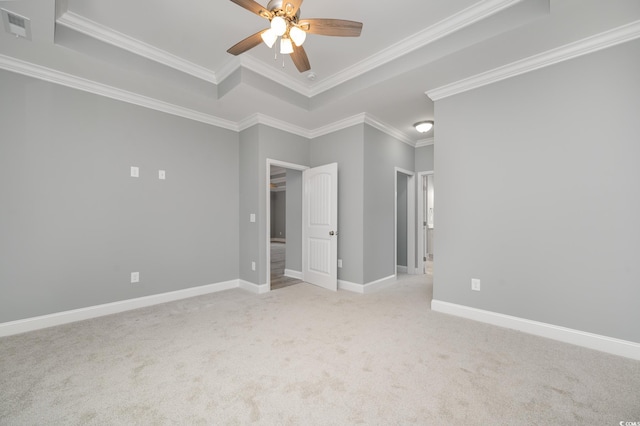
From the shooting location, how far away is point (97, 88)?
3.20 meters

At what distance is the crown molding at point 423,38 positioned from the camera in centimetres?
231

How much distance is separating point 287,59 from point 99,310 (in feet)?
12.4

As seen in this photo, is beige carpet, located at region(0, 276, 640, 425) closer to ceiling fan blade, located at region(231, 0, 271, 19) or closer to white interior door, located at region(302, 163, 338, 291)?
white interior door, located at region(302, 163, 338, 291)

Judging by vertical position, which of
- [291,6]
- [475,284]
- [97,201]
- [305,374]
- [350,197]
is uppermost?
[291,6]

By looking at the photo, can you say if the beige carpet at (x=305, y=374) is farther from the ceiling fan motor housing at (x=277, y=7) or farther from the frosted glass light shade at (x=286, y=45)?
the ceiling fan motor housing at (x=277, y=7)

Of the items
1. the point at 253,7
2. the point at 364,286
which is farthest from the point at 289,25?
the point at 364,286

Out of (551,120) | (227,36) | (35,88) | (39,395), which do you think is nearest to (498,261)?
(551,120)

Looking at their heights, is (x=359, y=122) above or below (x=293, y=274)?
above

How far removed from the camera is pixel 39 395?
1.76m

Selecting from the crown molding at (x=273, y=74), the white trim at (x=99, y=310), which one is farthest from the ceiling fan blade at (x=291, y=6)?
the white trim at (x=99, y=310)

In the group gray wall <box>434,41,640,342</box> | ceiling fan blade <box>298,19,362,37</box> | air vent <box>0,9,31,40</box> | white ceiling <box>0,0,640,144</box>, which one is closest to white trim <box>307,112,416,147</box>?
white ceiling <box>0,0,640,144</box>

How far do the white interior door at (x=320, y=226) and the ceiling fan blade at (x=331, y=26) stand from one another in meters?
2.35

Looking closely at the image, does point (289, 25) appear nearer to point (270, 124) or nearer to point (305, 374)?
point (270, 124)

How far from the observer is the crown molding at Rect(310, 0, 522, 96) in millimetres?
2307
